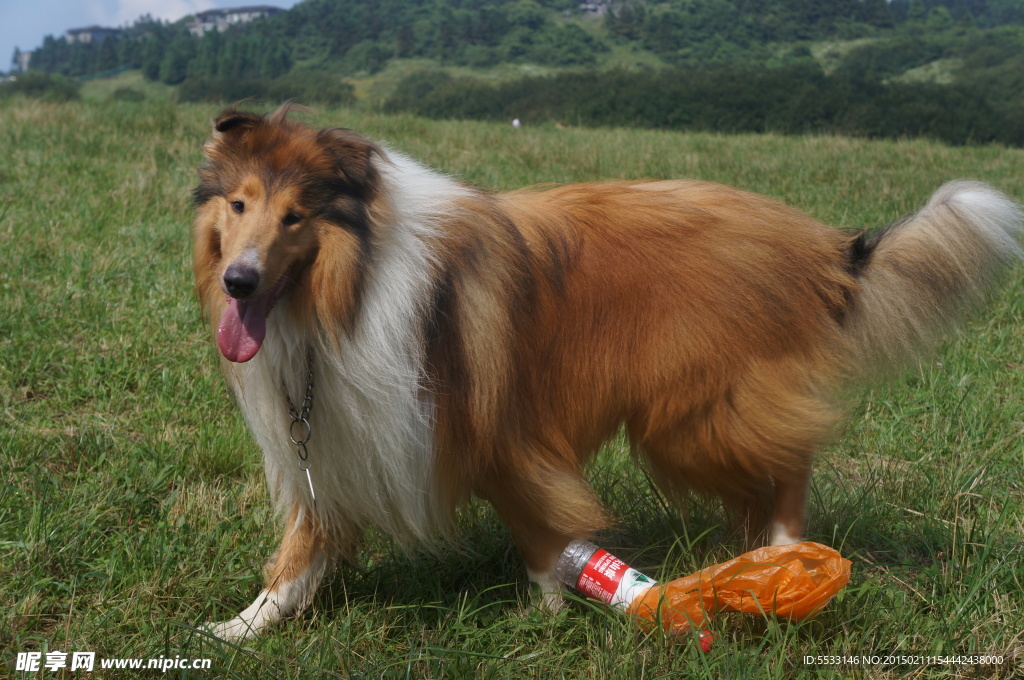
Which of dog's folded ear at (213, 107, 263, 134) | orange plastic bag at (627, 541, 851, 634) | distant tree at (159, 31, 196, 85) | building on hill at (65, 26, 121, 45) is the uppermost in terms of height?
building on hill at (65, 26, 121, 45)

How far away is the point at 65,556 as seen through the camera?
317cm

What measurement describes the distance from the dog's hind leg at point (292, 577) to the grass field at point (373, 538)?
0.08m

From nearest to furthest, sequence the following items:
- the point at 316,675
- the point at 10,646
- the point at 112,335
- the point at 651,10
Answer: the point at 316,675 < the point at 10,646 < the point at 112,335 < the point at 651,10

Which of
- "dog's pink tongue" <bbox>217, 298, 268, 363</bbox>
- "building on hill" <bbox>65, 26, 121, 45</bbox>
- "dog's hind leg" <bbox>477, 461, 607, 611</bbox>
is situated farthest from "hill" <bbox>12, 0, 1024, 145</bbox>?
"building on hill" <bbox>65, 26, 121, 45</bbox>

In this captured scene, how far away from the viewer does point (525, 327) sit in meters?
2.88

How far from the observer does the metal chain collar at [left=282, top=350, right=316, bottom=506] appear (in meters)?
2.65

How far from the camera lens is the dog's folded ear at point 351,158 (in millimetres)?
2535

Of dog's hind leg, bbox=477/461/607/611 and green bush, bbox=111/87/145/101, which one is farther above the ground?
green bush, bbox=111/87/145/101

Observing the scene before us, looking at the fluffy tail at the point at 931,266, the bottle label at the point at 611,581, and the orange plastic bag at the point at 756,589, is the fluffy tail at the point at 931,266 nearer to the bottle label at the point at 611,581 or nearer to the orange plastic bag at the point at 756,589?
the orange plastic bag at the point at 756,589

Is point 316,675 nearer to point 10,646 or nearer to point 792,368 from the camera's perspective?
point 10,646

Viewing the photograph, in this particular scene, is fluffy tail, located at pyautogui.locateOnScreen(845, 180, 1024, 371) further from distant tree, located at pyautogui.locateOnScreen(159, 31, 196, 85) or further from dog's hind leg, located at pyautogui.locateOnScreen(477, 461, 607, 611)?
distant tree, located at pyautogui.locateOnScreen(159, 31, 196, 85)

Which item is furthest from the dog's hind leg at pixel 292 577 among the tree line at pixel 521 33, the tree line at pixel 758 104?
the tree line at pixel 521 33

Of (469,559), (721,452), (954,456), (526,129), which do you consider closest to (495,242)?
(721,452)

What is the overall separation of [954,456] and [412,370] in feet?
9.60
